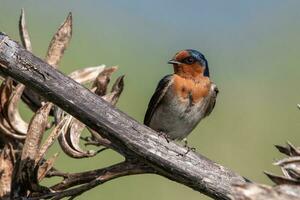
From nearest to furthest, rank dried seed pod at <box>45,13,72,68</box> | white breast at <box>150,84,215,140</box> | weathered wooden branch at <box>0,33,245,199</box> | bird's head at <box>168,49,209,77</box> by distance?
1. weathered wooden branch at <box>0,33,245,199</box>
2. dried seed pod at <box>45,13,72,68</box>
3. white breast at <box>150,84,215,140</box>
4. bird's head at <box>168,49,209,77</box>

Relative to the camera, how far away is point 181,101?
3.24 m

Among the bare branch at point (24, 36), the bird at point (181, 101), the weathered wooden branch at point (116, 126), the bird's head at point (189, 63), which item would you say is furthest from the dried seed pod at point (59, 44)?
the bird's head at point (189, 63)

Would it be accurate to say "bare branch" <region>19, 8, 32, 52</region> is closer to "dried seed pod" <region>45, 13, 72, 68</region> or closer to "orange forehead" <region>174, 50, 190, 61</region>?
"dried seed pod" <region>45, 13, 72, 68</region>

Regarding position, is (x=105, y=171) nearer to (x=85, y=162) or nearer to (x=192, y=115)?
(x=192, y=115)

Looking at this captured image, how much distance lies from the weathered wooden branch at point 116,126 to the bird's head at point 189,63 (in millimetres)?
2047

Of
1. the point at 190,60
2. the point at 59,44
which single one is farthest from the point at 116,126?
the point at 190,60

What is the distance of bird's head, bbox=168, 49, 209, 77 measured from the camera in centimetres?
335

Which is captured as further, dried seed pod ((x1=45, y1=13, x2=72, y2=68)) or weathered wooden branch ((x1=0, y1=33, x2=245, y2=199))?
dried seed pod ((x1=45, y1=13, x2=72, y2=68))

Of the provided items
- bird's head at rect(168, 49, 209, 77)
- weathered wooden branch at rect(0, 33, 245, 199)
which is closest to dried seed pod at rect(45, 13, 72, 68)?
weathered wooden branch at rect(0, 33, 245, 199)

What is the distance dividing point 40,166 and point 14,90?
0.24 metres

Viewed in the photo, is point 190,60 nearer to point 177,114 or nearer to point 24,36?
point 177,114

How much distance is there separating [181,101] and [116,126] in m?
2.00

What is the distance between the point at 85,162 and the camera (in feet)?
16.3

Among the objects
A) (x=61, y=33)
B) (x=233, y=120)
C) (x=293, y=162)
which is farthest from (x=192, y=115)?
(x=233, y=120)
